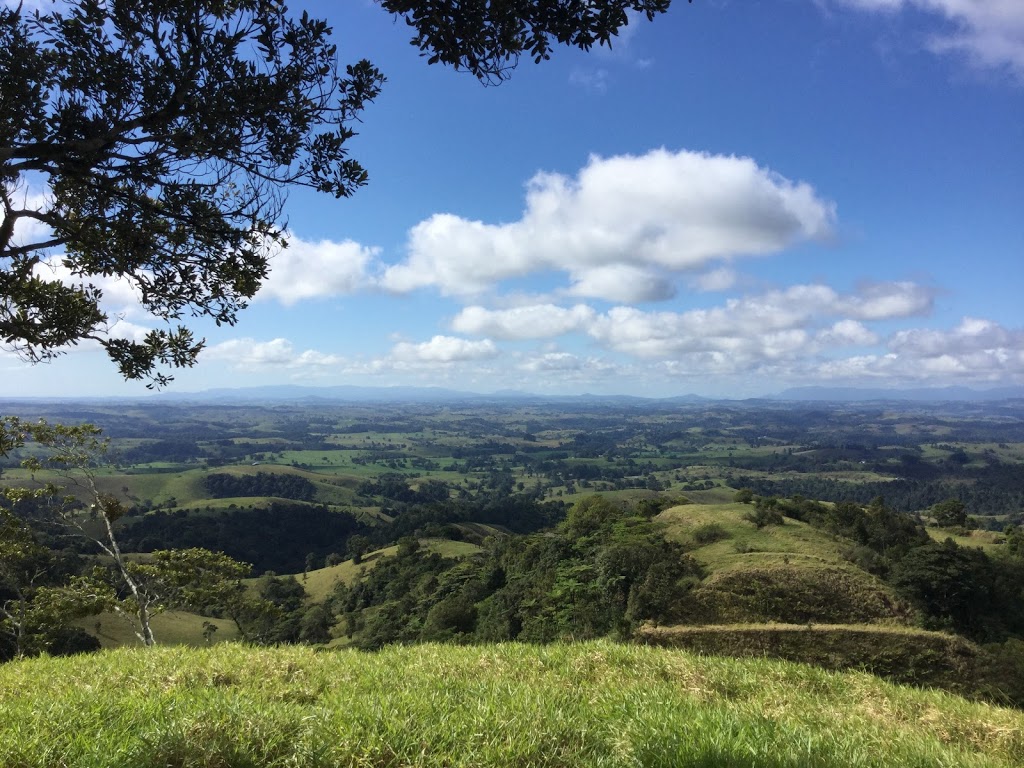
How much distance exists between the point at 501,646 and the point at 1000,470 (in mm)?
262947

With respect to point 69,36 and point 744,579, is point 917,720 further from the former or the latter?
point 744,579

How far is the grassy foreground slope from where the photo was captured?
3393mm

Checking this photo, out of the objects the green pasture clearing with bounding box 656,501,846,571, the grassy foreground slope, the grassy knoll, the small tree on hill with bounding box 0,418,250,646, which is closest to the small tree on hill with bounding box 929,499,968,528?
the green pasture clearing with bounding box 656,501,846,571

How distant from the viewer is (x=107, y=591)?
728 inches

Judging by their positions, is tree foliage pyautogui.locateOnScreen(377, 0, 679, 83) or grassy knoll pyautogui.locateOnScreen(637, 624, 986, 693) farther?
grassy knoll pyautogui.locateOnScreen(637, 624, 986, 693)

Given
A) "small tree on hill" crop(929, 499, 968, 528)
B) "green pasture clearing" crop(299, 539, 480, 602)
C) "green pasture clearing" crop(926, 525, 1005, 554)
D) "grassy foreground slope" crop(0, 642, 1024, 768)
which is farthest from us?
"green pasture clearing" crop(299, 539, 480, 602)

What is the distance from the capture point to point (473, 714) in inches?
162

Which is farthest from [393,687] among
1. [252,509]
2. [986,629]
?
[252,509]

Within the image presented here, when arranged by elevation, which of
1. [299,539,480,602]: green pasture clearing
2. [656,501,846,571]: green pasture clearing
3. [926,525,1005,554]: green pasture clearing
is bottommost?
[299,539,480,602]: green pasture clearing

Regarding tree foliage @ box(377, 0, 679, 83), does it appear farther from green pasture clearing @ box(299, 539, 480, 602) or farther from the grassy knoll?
green pasture clearing @ box(299, 539, 480, 602)

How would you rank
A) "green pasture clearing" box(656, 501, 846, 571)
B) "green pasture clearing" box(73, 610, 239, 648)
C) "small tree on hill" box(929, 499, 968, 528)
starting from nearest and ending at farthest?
"green pasture clearing" box(656, 501, 846, 571), "green pasture clearing" box(73, 610, 239, 648), "small tree on hill" box(929, 499, 968, 528)

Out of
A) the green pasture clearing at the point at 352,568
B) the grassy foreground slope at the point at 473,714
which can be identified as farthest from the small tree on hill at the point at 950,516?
the grassy foreground slope at the point at 473,714

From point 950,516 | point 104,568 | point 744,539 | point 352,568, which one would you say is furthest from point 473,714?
point 352,568

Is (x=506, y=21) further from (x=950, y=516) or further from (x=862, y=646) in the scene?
(x=950, y=516)
